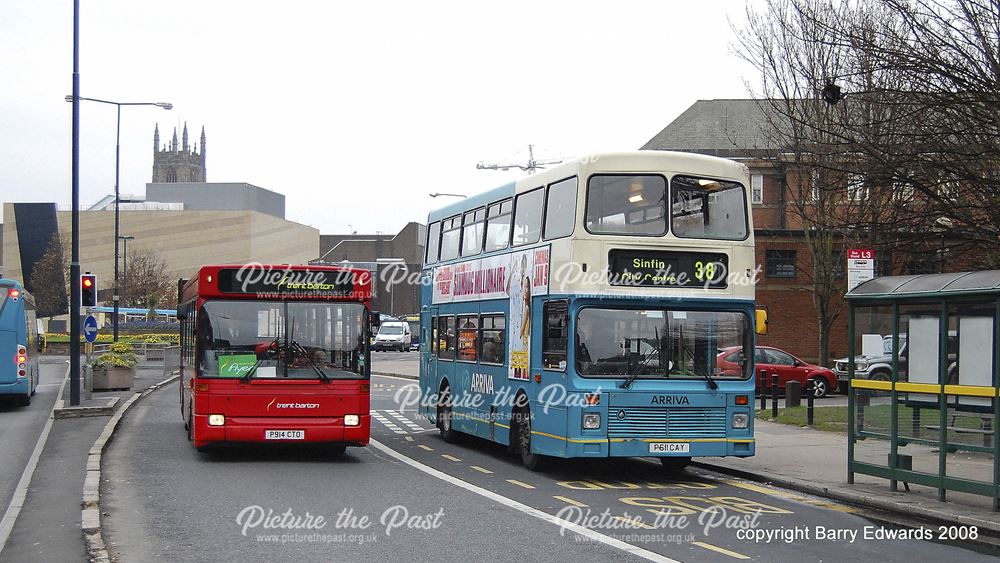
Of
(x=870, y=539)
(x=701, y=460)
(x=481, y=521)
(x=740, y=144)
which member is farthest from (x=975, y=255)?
(x=740, y=144)

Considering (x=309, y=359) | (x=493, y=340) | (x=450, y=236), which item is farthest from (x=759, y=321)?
(x=450, y=236)

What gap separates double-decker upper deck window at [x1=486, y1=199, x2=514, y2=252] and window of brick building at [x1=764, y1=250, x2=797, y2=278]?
3479 cm

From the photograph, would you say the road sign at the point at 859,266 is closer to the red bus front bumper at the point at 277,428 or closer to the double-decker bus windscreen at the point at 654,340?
the double-decker bus windscreen at the point at 654,340

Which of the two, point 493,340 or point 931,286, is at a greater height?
point 931,286

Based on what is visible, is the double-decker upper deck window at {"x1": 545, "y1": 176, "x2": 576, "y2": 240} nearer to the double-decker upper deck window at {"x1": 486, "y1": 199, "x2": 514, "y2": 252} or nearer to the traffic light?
the double-decker upper deck window at {"x1": 486, "y1": 199, "x2": 514, "y2": 252}

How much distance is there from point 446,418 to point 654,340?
658 cm

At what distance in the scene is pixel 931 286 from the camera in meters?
12.7

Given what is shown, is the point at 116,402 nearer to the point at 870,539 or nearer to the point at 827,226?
the point at 870,539

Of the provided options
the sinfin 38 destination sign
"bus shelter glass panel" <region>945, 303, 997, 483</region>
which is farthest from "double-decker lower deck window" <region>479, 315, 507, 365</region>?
"bus shelter glass panel" <region>945, 303, 997, 483</region>

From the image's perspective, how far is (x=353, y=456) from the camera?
17.3m

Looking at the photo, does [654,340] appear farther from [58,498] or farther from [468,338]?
[58,498]

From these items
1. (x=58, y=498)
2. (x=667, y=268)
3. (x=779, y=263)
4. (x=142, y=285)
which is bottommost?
(x=58, y=498)

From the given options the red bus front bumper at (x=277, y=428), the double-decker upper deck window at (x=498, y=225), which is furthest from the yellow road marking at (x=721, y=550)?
the double-decker upper deck window at (x=498, y=225)

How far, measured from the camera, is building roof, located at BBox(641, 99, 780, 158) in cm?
5559
